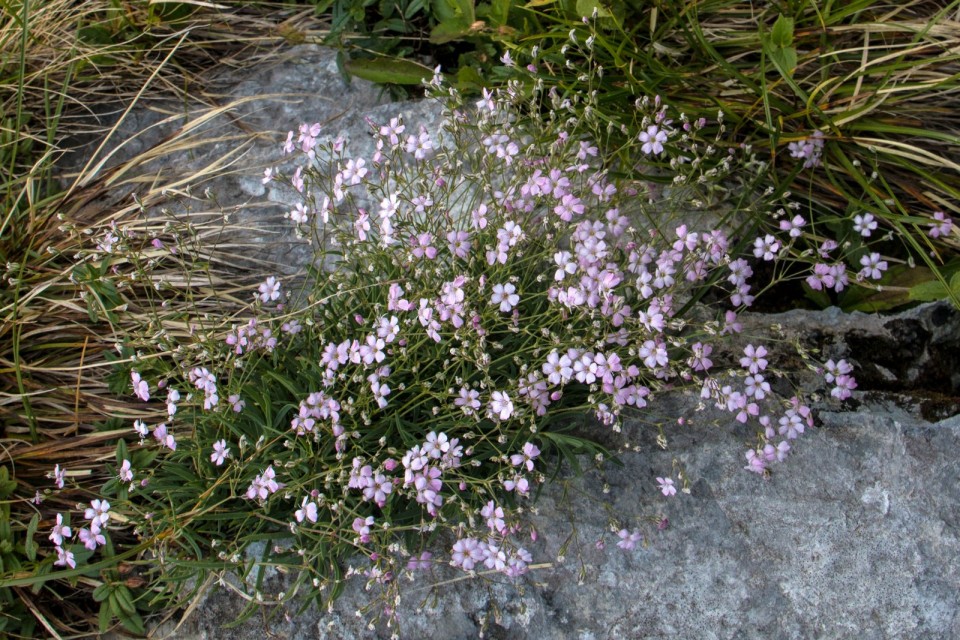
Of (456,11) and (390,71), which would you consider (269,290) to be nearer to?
(390,71)

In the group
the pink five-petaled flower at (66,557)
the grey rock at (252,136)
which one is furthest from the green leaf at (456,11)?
the pink five-petaled flower at (66,557)

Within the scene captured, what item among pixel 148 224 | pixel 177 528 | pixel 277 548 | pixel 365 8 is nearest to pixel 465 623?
pixel 277 548

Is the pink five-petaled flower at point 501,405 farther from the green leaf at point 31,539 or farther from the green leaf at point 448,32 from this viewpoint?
the green leaf at point 448,32

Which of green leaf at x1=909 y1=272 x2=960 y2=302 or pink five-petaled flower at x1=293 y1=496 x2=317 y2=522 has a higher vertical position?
green leaf at x1=909 y1=272 x2=960 y2=302

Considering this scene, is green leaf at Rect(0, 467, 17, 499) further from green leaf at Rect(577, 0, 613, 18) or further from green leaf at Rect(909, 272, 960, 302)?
green leaf at Rect(909, 272, 960, 302)

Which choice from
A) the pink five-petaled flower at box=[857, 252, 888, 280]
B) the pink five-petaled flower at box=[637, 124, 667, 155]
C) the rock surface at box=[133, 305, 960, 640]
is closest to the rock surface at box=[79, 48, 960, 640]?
the rock surface at box=[133, 305, 960, 640]

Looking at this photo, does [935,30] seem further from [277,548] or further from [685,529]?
[277,548]
